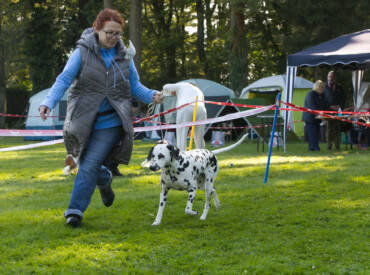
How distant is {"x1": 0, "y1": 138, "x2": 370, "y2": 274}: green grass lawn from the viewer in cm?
385

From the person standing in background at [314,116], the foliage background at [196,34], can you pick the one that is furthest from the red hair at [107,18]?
the foliage background at [196,34]

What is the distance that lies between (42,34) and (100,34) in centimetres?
2669

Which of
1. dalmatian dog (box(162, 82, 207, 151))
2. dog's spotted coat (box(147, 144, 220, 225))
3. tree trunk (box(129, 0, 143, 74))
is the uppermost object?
tree trunk (box(129, 0, 143, 74))

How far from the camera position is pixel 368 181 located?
7855 mm

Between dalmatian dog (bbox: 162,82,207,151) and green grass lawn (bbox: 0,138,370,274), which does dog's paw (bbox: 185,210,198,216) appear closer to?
green grass lawn (bbox: 0,138,370,274)

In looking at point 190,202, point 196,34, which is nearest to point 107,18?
point 190,202

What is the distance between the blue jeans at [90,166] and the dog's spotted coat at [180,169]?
41cm

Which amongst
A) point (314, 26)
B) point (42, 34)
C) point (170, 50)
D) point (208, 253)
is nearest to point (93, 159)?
point (208, 253)

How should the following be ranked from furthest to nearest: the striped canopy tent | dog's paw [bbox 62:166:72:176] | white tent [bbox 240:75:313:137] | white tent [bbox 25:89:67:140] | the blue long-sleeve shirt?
white tent [bbox 25:89:67:140]
white tent [bbox 240:75:313:137]
the striped canopy tent
dog's paw [bbox 62:166:72:176]
the blue long-sleeve shirt

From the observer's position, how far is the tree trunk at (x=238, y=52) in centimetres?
2288

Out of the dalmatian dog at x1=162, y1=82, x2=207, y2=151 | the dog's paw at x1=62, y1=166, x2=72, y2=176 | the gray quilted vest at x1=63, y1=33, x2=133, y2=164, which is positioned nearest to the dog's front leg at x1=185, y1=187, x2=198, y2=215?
the gray quilted vest at x1=63, y1=33, x2=133, y2=164

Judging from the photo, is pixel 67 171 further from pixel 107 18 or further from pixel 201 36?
pixel 201 36

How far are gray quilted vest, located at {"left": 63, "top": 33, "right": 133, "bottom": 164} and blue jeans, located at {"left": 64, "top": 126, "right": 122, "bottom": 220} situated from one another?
0.08 meters

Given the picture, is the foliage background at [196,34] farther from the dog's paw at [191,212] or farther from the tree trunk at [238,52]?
the dog's paw at [191,212]
